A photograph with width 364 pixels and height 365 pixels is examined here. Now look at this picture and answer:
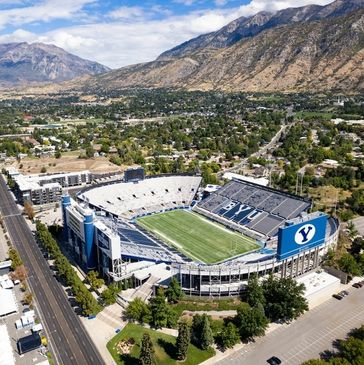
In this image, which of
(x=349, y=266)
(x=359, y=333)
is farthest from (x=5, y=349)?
(x=349, y=266)

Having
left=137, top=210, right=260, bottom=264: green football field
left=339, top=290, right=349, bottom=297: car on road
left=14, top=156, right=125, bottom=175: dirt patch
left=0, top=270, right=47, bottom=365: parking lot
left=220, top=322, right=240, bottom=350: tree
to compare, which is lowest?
left=0, top=270, right=47, bottom=365: parking lot

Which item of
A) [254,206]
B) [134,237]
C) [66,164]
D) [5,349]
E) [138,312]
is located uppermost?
[254,206]

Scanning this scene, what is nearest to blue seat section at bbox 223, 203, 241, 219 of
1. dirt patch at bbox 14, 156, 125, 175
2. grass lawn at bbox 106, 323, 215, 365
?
grass lawn at bbox 106, 323, 215, 365

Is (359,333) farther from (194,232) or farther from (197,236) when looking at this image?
(194,232)

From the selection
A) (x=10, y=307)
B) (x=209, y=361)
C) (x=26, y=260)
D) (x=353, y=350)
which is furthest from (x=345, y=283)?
(x=26, y=260)

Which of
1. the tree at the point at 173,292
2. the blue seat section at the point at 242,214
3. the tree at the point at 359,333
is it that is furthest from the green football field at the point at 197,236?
the tree at the point at 359,333

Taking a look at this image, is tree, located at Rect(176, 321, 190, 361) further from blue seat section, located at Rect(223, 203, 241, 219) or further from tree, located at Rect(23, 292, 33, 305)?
blue seat section, located at Rect(223, 203, 241, 219)
